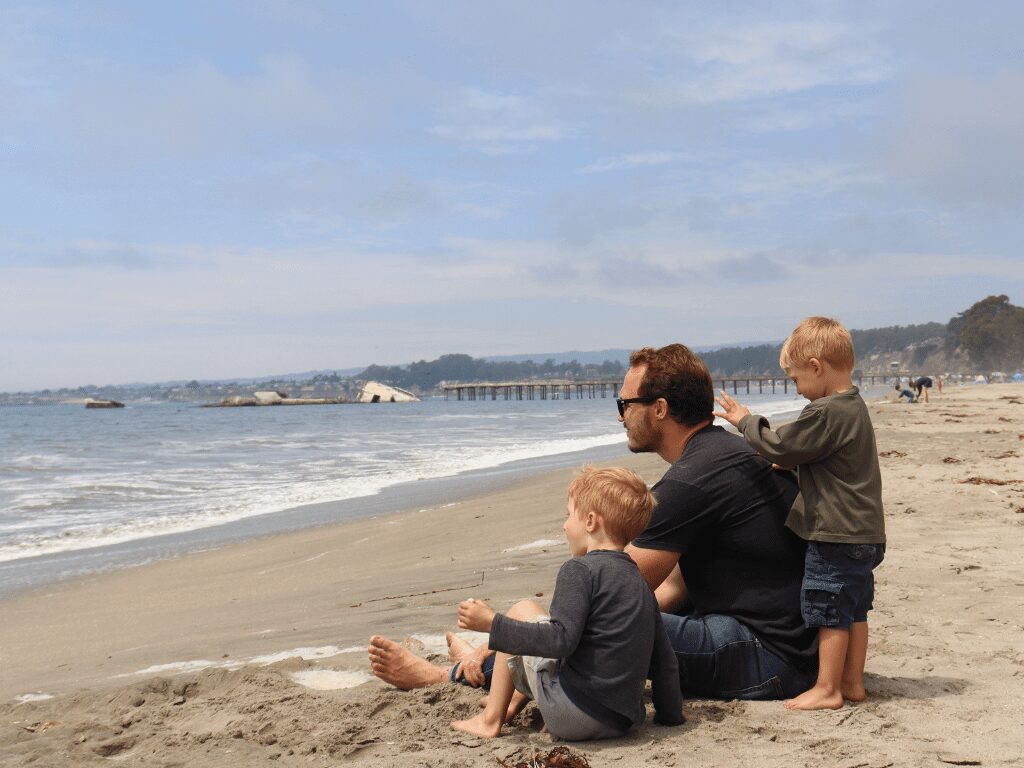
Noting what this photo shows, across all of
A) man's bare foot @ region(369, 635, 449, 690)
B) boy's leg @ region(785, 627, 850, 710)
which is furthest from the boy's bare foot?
boy's leg @ region(785, 627, 850, 710)

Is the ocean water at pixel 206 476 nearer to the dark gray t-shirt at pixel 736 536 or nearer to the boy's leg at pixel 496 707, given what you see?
the boy's leg at pixel 496 707

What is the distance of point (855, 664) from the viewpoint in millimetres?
3330

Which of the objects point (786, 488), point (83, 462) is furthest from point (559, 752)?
point (83, 462)

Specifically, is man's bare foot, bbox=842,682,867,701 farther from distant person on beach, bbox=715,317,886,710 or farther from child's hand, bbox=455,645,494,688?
child's hand, bbox=455,645,494,688

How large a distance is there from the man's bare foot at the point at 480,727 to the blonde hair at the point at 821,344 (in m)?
1.63

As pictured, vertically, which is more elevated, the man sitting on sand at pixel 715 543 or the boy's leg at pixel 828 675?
the man sitting on sand at pixel 715 543

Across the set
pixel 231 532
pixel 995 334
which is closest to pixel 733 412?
pixel 231 532

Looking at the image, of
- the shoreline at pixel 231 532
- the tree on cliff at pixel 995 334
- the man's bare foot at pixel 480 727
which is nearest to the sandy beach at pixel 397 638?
the man's bare foot at pixel 480 727

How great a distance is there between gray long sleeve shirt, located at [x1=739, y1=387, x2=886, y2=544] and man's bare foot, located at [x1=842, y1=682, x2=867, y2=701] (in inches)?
24.3

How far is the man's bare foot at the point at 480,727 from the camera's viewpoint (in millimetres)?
3232

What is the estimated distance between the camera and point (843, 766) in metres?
2.81

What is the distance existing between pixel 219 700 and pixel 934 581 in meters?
3.92

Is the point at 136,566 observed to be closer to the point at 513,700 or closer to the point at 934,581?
the point at 513,700

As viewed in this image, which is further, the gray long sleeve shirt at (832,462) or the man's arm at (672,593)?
the man's arm at (672,593)
